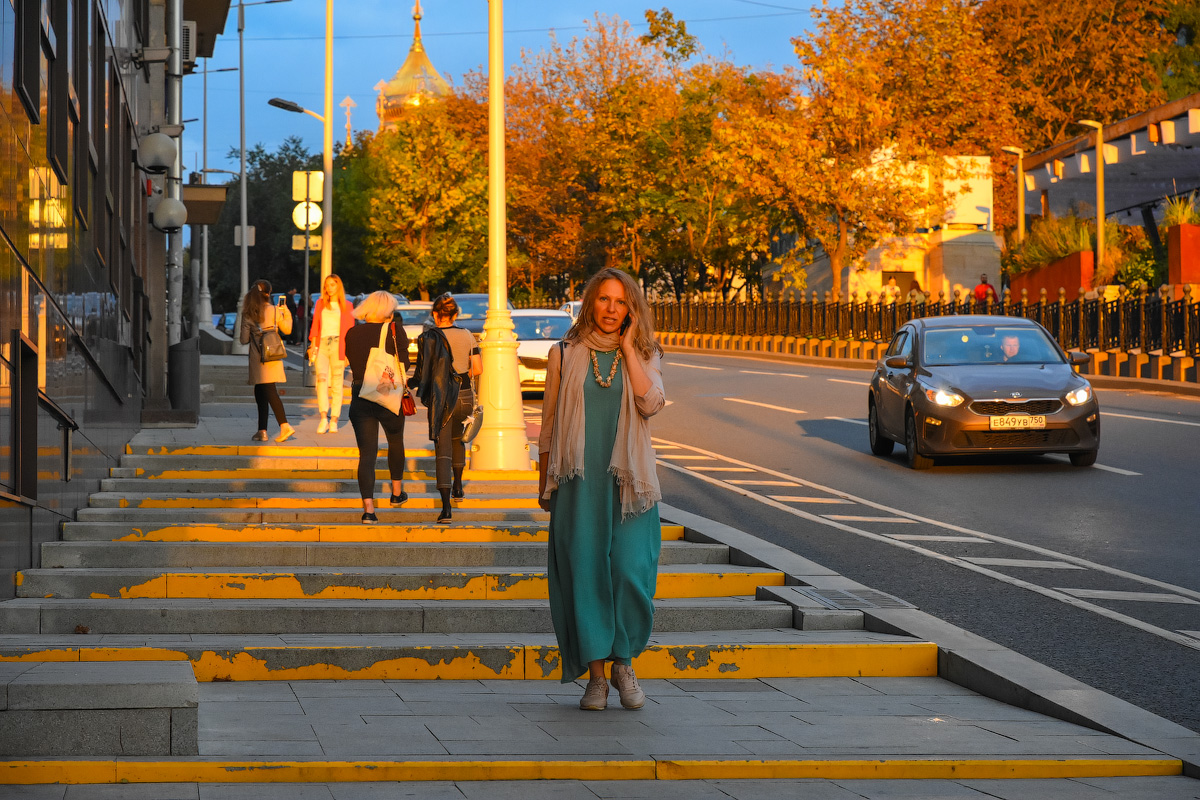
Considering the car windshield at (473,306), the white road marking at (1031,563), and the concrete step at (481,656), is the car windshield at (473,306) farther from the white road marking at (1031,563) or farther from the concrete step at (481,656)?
the concrete step at (481,656)

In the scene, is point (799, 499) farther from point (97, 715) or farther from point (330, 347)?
point (97, 715)

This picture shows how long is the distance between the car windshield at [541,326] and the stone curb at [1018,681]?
17874mm

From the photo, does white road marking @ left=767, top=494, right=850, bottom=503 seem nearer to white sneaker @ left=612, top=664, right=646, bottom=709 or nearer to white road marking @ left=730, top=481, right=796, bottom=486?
white road marking @ left=730, top=481, right=796, bottom=486

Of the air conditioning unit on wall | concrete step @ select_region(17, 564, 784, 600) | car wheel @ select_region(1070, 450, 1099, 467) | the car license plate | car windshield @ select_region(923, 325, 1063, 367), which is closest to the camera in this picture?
concrete step @ select_region(17, 564, 784, 600)

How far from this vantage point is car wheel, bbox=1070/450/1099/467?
15.8 metres

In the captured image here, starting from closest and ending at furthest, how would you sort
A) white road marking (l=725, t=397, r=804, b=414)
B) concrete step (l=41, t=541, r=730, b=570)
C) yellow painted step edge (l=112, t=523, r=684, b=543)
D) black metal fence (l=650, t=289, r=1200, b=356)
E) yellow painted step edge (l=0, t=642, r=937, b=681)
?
yellow painted step edge (l=0, t=642, r=937, b=681) < concrete step (l=41, t=541, r=730, b=570) < yellow painted step edge (l=112, t=523, r=684, b=543) < white road marking (l=725, t=397, r=804, b=414) < black metal fence (l=650, t=289, r=1200, b=356)

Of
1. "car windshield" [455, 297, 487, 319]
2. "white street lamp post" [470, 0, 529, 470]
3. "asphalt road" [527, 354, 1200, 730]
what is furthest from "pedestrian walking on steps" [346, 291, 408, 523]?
"car windshield" [455, 297, 487, 319]

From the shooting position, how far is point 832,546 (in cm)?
1166

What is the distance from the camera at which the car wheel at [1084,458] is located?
1580cm

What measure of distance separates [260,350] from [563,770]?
10888mm

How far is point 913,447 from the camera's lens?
16219 mm

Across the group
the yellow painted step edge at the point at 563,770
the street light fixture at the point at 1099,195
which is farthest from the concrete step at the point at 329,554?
the street light fixture at the point at 1099,195

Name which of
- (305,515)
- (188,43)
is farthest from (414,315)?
(305,515)

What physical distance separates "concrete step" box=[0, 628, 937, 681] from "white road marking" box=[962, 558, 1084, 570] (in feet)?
9.00
